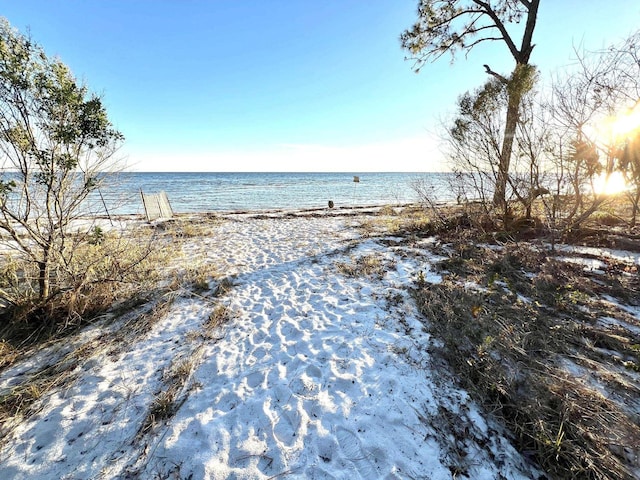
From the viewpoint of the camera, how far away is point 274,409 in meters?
2.34

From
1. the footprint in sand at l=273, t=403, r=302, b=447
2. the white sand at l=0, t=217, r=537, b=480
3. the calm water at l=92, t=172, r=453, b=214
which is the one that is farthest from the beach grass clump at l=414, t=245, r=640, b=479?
the calm water at l=92, t=172, r=453, b=214

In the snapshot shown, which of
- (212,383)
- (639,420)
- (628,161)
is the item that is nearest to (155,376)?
(212,383)

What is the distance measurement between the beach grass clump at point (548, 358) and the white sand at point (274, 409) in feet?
0.79

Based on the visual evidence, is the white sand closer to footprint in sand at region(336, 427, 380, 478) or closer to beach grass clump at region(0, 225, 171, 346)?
footprint in sand at region(336, 427, 380, 478)

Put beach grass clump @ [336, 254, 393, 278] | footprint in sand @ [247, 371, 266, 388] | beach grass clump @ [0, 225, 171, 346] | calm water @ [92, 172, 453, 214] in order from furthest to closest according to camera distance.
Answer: beach grass clump @ [336, 254, 393, 278] < calm water @ [92, 172, 453, 214] < beach grass clump @ [0, 225, 171, 346] < footprint in sand @ [247, 371, 266, 388]

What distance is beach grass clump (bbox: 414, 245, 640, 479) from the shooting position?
6.48 ft

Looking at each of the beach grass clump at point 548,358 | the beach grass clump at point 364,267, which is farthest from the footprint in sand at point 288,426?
the beach grass clump at point 364,267

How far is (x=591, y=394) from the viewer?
2.28 metres

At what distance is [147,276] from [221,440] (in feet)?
11.8

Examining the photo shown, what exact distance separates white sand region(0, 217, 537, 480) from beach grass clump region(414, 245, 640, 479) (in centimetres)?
24

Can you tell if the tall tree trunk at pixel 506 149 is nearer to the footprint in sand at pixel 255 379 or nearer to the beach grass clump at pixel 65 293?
the footprint in sand at pixel 255 379

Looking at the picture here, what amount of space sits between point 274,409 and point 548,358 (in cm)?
283

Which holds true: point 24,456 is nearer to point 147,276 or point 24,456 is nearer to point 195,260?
point 147,276

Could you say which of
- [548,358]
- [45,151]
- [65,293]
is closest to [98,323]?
[65,293]
